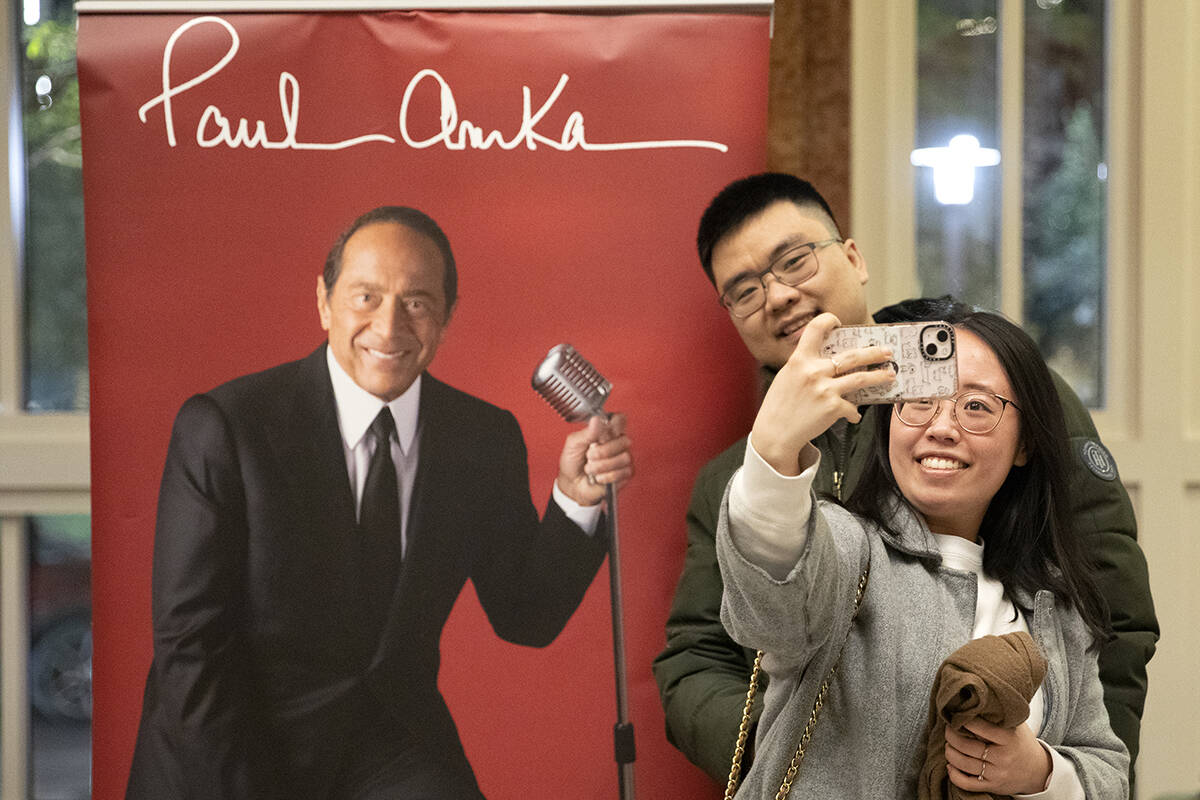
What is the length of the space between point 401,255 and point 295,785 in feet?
3.34

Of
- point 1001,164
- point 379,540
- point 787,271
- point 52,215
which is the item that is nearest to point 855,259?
point 787,271

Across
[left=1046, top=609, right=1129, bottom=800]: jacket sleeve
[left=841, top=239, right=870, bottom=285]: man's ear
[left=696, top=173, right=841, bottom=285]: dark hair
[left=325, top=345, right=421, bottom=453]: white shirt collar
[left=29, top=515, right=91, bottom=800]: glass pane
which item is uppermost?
[left=696, top=173, right=841, bottom=285]: dark hair

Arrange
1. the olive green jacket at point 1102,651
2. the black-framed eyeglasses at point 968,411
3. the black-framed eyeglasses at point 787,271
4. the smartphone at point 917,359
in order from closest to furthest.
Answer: the smartphone at point 917,359 < the black-framed eyeglasses at point 968,411 < the olive green jacket at point 1102,651 < the black-framed eyeglasses at point 787,271

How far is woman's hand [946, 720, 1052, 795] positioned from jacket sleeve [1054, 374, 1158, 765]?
2.07 ft

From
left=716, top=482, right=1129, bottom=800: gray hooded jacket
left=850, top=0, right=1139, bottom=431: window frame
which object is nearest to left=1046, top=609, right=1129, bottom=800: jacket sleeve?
left=716, top=482, right=1129, bottom=800: gray hooded jacket

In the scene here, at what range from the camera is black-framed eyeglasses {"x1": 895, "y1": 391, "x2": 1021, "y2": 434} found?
1.30 m

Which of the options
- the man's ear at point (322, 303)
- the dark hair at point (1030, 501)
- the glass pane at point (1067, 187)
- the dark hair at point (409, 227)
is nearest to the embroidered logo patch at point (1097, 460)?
the dark hair at point (1030, 501)

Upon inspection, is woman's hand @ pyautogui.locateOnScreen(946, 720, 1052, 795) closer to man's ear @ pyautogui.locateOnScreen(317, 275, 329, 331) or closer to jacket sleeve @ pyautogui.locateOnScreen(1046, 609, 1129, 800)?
jacket sleeve @ pyautogui.locateOnScreen(1046, 609, 1129, 800)

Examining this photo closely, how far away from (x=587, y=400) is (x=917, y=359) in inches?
38.1

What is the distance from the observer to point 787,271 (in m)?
1.93

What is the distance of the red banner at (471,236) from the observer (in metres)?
2.04

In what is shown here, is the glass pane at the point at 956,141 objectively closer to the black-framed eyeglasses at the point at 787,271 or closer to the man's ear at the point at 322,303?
the black-framed eyeglasses at the point at 787,271

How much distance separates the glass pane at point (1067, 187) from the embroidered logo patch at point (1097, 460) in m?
0.91

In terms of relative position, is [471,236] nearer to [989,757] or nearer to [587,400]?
[587,400]
